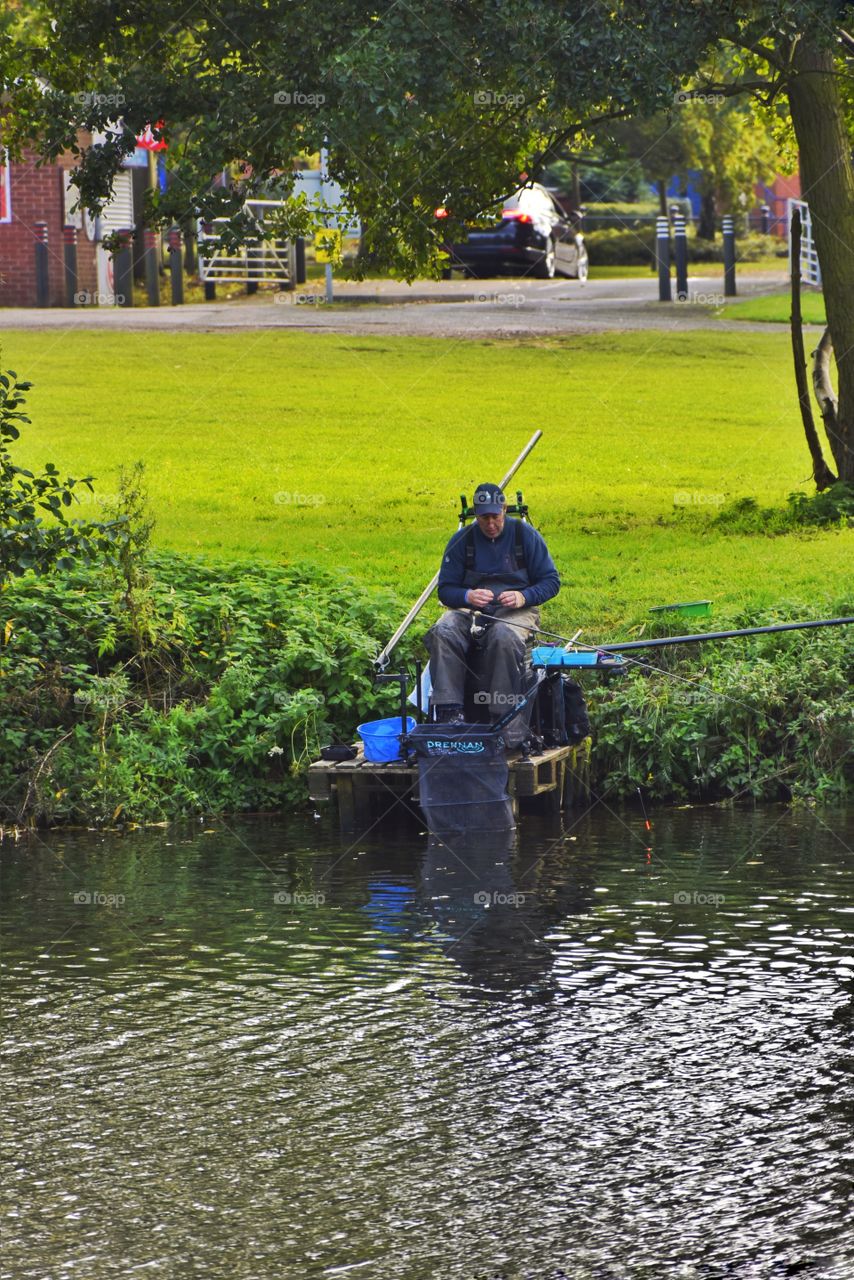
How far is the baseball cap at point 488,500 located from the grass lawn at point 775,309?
1787 cm

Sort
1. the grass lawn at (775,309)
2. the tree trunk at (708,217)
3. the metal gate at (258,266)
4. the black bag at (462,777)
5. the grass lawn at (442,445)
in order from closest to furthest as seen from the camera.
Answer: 1. the black bag at (462,777)
2. the grass lawn at (442,445)
3. the grass lawn at (775,309)
4. the metal gate at (258,266)
5. the tree trunk at (708,217)

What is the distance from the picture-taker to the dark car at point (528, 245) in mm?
35125

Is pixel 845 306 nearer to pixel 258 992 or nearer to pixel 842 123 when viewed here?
pixel 842 123

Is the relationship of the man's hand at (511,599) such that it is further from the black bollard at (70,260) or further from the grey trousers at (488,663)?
the black bollard at (70,260)

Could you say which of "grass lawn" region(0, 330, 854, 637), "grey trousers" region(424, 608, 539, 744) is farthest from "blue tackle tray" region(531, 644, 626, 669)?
"grass lawn" region(0, 330, 854, 637)

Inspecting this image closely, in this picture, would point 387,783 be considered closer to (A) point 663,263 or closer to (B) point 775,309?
(B) point 775,309

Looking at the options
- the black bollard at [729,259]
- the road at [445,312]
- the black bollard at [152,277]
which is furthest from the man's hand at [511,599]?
the black bollard at [152,277]

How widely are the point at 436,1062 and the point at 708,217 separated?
45772mm

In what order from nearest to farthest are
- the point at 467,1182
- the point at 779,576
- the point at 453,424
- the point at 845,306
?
the point at 467,1182
the point at 779,576
the point at 845,306
the point at 453,424

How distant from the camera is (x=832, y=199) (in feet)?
64.8

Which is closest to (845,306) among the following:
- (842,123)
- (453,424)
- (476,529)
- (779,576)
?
(842,123)

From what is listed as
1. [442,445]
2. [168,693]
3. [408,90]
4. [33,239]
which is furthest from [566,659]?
[33,239]

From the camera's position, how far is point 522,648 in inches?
520

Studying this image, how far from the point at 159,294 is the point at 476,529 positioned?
23.2 m
